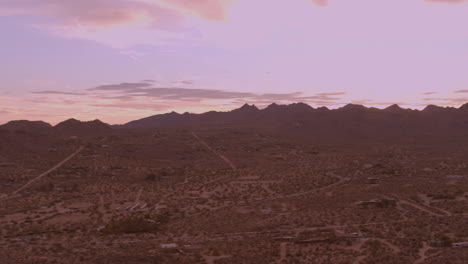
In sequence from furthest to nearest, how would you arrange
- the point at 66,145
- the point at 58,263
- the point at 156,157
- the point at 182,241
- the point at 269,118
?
the point at 269,118 < the point at 66,145 < the point at 156,157 < the point at 182,241 < the point at 58,263

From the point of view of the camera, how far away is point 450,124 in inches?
4208

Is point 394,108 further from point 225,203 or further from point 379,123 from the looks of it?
point 225,203

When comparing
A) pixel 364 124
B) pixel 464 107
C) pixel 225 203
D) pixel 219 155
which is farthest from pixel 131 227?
pixel 464 107

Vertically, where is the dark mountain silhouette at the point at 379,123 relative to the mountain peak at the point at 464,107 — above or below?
below

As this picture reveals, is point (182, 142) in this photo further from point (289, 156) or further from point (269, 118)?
point (269, 118)

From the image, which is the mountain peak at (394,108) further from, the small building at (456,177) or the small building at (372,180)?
the small building at (372,180)

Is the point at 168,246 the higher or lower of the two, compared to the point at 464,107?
lower

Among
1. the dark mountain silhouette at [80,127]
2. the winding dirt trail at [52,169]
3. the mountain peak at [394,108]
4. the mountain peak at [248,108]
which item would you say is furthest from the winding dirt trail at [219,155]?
the mountain peak at [248,108]

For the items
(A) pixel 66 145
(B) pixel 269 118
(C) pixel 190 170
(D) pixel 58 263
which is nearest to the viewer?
(D) pixel 58 263

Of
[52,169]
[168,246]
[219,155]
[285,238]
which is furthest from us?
[219,155]

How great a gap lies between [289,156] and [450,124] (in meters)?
59.2

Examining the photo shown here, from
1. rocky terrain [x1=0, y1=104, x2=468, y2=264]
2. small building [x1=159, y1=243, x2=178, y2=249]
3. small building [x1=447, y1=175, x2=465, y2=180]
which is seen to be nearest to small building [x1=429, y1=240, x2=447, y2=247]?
rocky terrain [x1=0, y1=104, x2=468, y2=264]

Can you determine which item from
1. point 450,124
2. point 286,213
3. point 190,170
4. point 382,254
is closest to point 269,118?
point 450,124

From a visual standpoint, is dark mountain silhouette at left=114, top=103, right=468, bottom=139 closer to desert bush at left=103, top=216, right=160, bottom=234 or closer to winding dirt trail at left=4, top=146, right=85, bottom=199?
winding dirt trail at left=4, top=146, right=85, bottom=199
